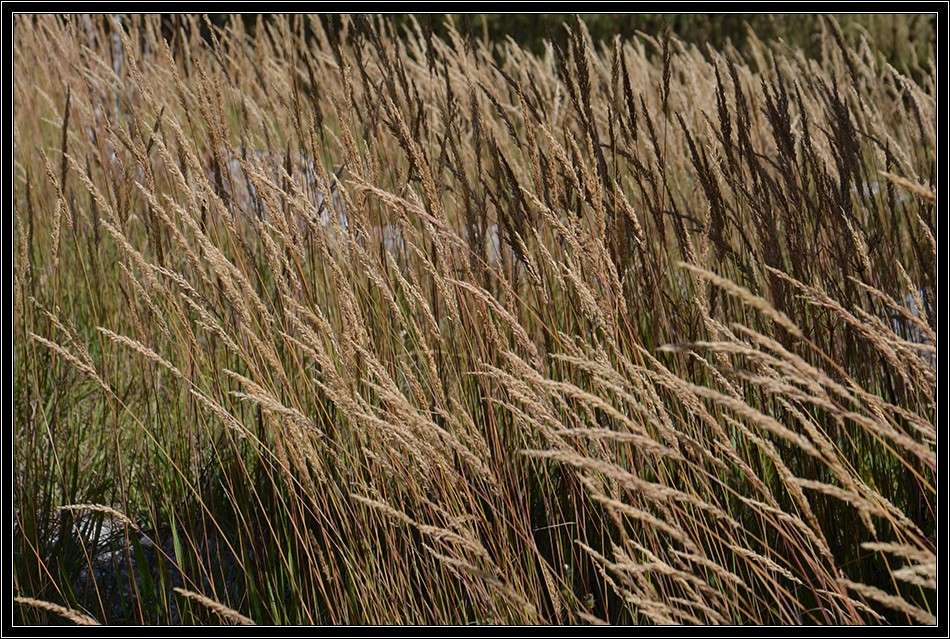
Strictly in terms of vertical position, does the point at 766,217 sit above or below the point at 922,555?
above

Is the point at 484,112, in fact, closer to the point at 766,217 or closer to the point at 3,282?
the point at 766,217

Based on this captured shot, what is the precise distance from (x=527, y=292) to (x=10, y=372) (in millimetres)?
1271

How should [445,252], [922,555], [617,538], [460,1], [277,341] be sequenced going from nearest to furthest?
[922,555] → [445,252] → [617,538] → [277,341] → [460,1]

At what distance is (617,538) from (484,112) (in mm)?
1037

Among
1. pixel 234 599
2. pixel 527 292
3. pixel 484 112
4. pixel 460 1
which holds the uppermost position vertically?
pixel 460 1

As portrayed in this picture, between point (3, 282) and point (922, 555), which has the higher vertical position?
point (3, 282)

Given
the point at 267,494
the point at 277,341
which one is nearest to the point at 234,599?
the point at 267,494

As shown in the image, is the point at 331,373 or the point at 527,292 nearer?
the point at 331,373

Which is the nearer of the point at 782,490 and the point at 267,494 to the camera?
the point at 782,490

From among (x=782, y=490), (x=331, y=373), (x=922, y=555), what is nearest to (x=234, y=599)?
(x=331, y=373)

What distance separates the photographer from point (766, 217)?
2025mm

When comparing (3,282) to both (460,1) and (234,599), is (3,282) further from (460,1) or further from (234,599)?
(460,1)

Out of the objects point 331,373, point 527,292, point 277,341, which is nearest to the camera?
point 331,373

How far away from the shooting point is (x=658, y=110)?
11.3 ft
